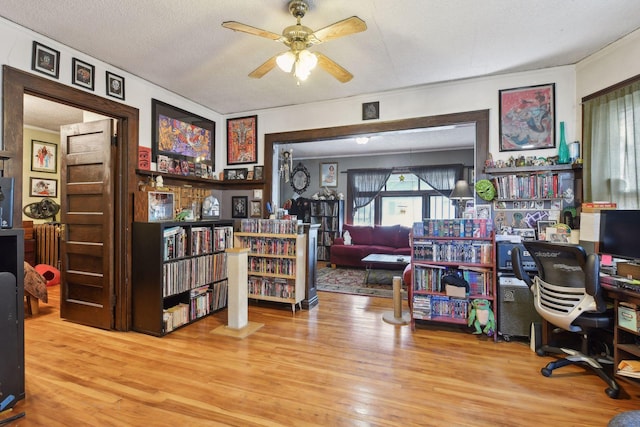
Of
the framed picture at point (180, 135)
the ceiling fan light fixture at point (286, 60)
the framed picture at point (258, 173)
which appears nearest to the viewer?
the ceiling fan light fixture at point (286, 60)

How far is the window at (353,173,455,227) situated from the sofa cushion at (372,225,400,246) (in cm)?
69

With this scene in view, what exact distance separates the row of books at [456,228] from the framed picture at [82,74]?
346 centimetres

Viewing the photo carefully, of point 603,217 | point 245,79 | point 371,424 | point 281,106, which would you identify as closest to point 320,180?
point 281,106

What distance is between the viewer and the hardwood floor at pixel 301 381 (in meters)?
1.83

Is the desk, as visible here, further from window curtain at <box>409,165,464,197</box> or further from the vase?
window curtain at <box>409,165,464,197</box>

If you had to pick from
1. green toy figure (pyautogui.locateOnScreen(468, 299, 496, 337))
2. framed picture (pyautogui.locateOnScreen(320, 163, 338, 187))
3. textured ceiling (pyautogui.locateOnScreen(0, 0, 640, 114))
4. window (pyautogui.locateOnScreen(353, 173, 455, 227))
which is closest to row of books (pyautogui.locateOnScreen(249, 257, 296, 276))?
green toy figure (pyautogui.locateOnScreen(468, 299, 496, 337))

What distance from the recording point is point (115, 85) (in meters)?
3.09

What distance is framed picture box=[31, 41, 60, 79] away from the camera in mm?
2498

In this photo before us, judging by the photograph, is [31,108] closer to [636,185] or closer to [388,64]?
[388,64]

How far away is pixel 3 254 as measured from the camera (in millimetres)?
2025

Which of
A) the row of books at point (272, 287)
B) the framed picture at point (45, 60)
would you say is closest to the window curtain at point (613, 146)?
the row of books at point (272, 287)

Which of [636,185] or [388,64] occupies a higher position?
[388,64]

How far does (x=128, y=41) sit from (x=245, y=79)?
1.12m

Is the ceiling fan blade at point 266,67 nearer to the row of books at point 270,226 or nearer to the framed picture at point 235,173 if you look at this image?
the row of books at point 270,226
